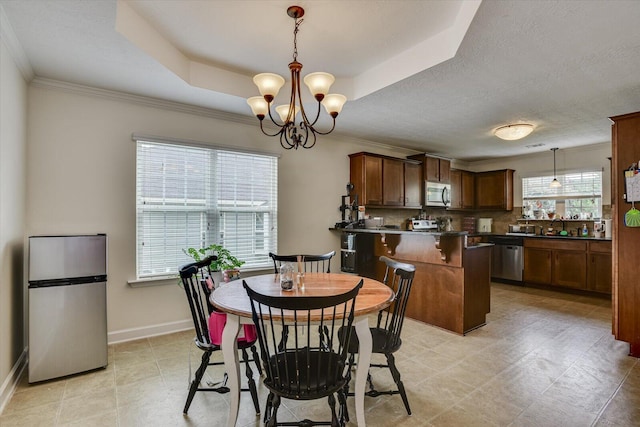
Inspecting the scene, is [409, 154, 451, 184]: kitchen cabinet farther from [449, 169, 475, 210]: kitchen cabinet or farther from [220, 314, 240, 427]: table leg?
[220, 314, 240, 427]: table leg

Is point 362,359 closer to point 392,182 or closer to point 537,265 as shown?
point 392,182

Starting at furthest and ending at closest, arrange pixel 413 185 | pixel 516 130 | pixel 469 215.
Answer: pixel 469 215 < pixel 413 185 < pixel 516 130

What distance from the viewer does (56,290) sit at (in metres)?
2.55

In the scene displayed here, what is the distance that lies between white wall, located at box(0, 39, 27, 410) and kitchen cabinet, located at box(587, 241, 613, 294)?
7.15 metres

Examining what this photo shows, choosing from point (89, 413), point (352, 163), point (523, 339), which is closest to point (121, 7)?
point (89, 413)

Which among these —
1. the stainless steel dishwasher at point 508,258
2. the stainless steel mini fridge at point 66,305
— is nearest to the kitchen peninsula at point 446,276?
the stainless steel dishwasher at point 508,258

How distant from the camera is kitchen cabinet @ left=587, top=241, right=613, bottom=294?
5031 mm

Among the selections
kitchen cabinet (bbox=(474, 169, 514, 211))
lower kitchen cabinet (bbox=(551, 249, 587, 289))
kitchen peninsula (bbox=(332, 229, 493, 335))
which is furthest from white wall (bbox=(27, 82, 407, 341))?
lower kitchen cabinet (bbox=(551, 249, 587, 289))

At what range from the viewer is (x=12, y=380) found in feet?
7.96

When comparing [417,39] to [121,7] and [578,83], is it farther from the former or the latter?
[121,7]

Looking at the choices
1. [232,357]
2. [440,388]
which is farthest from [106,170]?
[440,388]

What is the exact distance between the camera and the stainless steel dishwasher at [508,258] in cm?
606

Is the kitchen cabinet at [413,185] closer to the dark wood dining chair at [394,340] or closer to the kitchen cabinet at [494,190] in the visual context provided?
the kitchen cabinet at [494,190]

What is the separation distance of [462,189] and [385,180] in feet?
8.24
